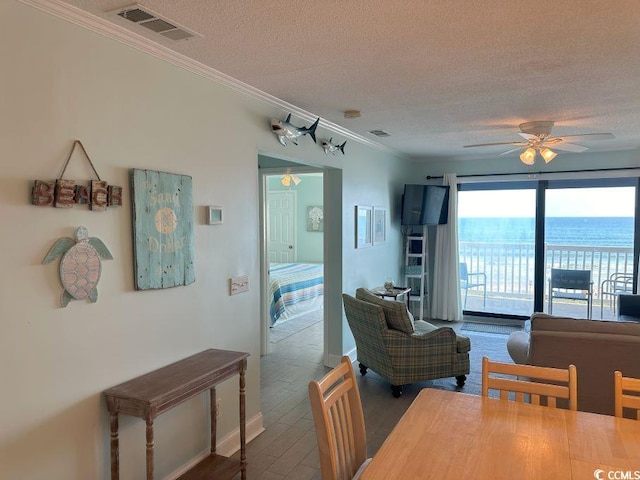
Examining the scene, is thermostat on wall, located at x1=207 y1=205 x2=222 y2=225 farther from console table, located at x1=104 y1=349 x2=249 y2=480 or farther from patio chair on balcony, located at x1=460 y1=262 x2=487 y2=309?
patio chair on balcony, located at x1=460 y1=262 x2=487 y2=309

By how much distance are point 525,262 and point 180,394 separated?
227 inches

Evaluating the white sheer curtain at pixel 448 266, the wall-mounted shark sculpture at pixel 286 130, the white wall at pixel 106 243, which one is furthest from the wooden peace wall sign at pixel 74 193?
the white sheer curtain at pixel 448 266

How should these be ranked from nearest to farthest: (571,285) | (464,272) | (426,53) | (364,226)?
(426,53) < (364,226) < (571,285) < (464,272)

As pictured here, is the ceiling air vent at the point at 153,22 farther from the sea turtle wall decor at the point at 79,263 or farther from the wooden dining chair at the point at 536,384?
the wooden dining chair at the point at 536,384

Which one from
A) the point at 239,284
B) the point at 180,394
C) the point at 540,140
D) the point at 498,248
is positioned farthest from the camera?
the point at 498,248

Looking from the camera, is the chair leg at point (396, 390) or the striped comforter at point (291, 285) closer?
the chair leg at point (396, 390)

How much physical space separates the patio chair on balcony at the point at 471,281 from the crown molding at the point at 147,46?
14.0 feet

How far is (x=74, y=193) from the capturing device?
194cm

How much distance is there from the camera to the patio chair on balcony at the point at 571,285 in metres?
6.00

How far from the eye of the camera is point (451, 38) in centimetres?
221

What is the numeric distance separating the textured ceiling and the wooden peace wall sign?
76cm

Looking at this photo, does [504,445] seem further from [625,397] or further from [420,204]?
[420,204]

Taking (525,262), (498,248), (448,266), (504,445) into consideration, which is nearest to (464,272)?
(448,266)

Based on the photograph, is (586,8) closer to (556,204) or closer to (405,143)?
Answer: (405,143)
